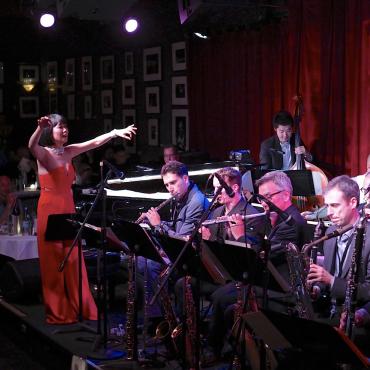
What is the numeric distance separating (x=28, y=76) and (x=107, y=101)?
230 centimetres

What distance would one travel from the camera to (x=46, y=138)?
5379mm

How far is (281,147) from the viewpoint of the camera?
673cm

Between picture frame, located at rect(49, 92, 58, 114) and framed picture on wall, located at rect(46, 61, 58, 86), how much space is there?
123mm

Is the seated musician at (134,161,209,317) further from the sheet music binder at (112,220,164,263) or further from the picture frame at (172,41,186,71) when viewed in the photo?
the picture frame at (172,41,186,71)

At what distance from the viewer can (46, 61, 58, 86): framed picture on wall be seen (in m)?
12.7

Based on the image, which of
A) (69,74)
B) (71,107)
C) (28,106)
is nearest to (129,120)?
(71,107)

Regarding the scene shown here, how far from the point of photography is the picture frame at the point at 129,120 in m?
10.6

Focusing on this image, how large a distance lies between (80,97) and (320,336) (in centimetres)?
966

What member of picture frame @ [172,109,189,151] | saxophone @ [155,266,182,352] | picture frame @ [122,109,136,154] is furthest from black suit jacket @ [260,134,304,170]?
picture frame @ [122,109,136,154]

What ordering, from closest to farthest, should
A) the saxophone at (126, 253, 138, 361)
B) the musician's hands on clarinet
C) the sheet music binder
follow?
the musician's hands on clarinet, the sheet music binder, the saxophone at (126, 253, 138, 361)

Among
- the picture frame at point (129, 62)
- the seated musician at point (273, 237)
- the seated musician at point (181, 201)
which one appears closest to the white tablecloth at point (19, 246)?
the seated musician at point (181, 201)

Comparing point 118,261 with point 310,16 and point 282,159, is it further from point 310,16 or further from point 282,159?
point 310,16

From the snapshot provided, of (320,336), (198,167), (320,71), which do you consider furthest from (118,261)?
(320,336)

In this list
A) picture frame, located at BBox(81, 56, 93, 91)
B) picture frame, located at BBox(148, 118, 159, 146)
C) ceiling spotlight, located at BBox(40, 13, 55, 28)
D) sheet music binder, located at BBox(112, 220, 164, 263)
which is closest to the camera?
sheet music binder, located at BBox(112, 220, 164, 263)
